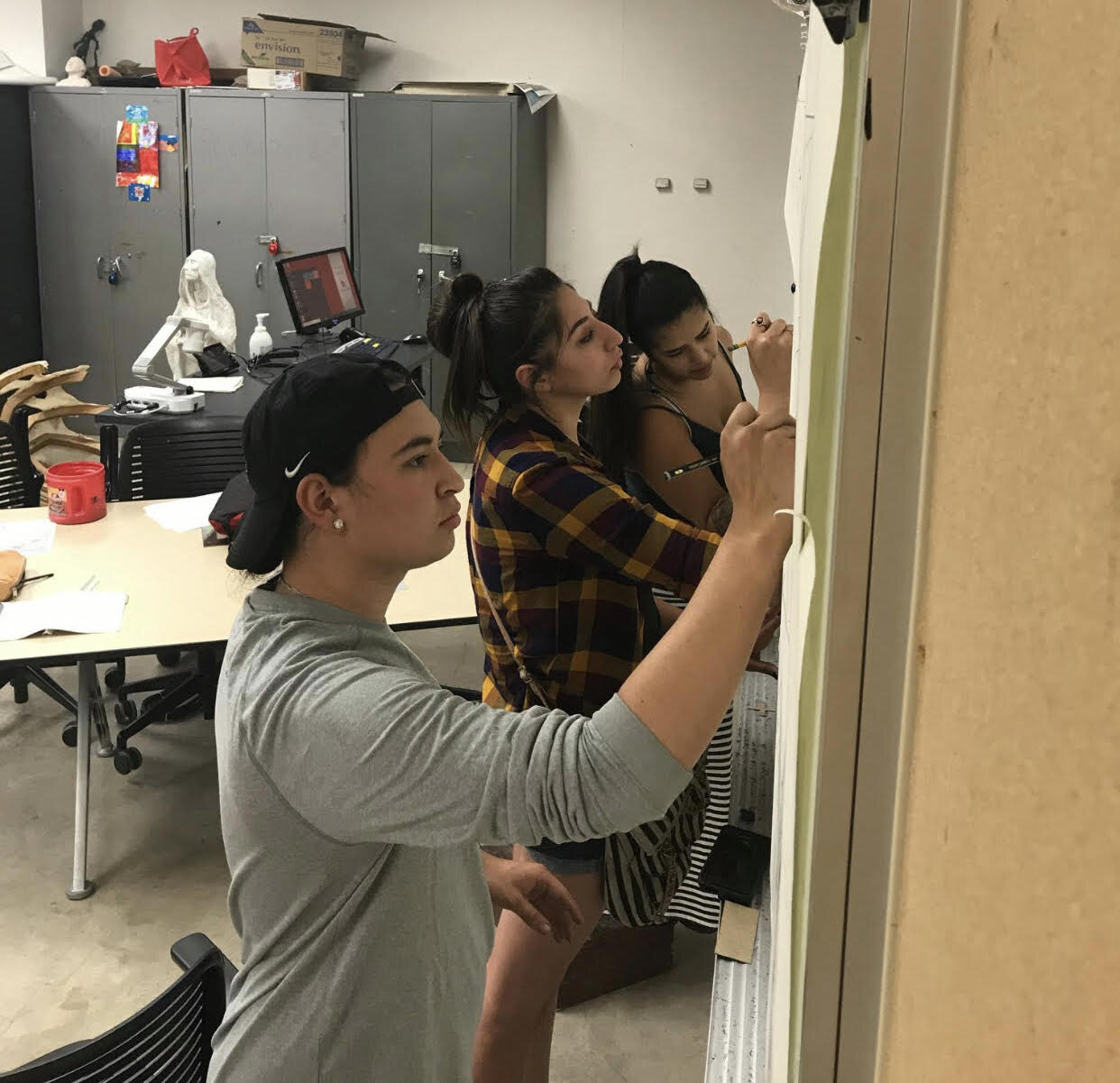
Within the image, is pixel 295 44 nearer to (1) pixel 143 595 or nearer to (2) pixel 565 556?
(1) pixel 143 595

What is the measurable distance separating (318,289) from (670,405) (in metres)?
3.67

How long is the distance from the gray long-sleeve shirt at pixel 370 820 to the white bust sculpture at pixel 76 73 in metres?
7.04

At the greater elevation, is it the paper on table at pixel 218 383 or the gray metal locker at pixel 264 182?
the gray metal locker at pixel 264 182

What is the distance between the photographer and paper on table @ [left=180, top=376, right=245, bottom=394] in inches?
189

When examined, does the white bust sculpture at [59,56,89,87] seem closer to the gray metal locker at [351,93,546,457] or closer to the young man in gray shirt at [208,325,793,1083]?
the gray metal locker at [351,93,546,457]

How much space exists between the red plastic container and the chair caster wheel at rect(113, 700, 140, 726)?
693 mm

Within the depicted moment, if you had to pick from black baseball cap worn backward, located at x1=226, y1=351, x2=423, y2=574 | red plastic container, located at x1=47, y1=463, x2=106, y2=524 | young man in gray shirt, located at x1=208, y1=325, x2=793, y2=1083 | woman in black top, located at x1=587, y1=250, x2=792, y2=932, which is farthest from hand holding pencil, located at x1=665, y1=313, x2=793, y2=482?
red plastic container, located at x1=47, y1=463, x2=106, y2=524

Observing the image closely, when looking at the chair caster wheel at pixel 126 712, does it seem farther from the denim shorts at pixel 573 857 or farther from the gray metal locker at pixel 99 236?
the gray metal locker at pixel 99 236

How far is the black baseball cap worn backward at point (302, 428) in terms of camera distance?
4.29ft

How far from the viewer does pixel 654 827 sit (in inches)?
73.3

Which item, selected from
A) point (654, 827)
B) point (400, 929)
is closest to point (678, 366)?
point (654, 827)

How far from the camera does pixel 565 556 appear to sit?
5.89 feet

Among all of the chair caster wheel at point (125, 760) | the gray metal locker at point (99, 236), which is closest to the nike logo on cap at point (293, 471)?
the chair caster wheel at point (125, 760)

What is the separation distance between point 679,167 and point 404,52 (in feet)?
6.19
